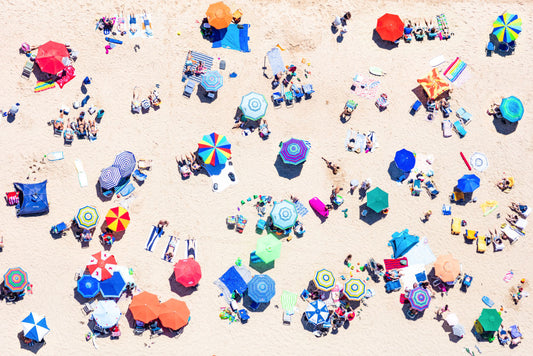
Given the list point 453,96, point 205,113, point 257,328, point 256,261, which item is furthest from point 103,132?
point 453,96

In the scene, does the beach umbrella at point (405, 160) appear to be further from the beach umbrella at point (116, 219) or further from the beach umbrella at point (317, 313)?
the beach umbrella at point (116, 219)

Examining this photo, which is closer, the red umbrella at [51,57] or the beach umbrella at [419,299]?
the red umbrella at [51,57]

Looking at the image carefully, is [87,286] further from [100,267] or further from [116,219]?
[116,219]

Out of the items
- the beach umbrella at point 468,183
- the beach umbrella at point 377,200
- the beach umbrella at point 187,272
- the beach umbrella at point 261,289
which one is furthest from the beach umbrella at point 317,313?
the beach umbrella at point 468,183

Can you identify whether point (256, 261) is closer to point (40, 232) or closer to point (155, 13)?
point (40, 232)

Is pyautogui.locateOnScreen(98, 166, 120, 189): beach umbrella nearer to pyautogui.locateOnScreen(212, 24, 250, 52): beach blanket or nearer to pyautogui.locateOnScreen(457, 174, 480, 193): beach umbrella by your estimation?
pyautogui.locateOnScreen(212, 24, 250, 52): beach blanket

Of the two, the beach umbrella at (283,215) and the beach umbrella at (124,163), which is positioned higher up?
the beach umbrella at (283,215)
